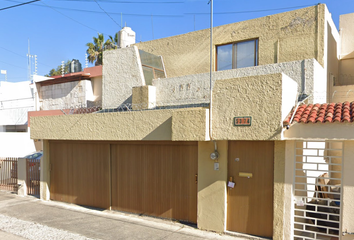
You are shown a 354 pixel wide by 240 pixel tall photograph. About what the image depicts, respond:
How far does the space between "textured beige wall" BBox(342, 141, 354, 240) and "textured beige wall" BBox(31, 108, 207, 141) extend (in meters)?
3.37

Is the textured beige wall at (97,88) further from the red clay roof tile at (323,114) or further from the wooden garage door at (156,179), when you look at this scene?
the red clay roof tile at (323,114)

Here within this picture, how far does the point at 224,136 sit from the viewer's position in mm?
7426

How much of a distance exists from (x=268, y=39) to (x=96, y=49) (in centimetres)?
2542

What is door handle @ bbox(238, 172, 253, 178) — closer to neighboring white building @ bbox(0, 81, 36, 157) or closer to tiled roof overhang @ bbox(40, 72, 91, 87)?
tiled roof overhang @ bbox(40, 72, 91, 87)

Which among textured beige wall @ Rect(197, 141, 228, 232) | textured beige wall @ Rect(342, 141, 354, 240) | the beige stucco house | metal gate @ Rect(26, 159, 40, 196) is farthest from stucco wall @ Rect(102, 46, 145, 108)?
textured beige wall @ Rect(342, 141, 354, 240)

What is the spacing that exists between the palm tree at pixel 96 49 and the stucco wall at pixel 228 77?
21279 millimetres

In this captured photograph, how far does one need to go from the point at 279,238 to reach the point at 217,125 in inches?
127

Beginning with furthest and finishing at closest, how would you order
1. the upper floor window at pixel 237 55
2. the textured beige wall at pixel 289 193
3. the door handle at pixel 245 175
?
the upper floor window at pixel 237 55, the door handle at pixel 245 175, the textured beige wall at pixel 289 193

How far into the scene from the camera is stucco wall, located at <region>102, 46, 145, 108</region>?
12.6 metres

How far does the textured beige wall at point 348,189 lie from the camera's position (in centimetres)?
632

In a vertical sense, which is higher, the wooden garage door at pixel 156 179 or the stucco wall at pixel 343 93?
the stucco wall at pixel 343 93

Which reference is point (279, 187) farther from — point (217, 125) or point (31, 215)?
point (31, 215)

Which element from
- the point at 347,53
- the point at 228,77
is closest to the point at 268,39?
the point at 228,77

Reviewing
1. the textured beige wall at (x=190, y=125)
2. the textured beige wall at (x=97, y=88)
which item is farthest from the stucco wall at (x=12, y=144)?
the textured beige wall at (x=190, y=125)
